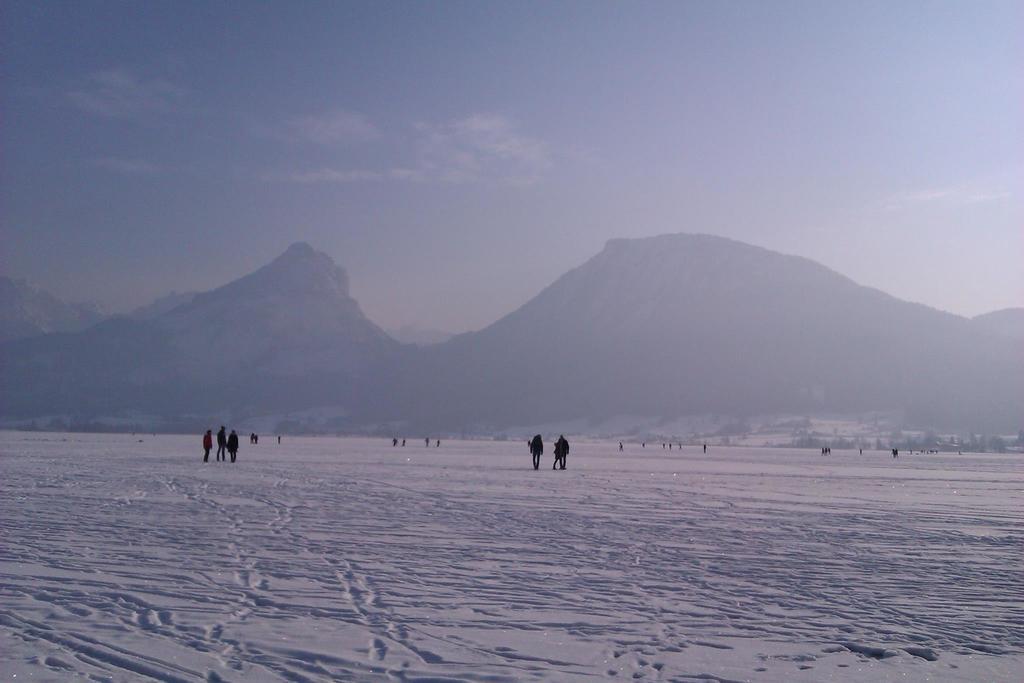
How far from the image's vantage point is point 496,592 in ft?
34.3

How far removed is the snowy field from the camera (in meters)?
7.62

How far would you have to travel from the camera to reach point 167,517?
16984mm

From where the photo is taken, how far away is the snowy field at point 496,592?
25.0 feet

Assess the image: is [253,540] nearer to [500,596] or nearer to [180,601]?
[180,601]

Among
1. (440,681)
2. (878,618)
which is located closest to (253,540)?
(440,681)

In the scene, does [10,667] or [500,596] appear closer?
[10,667]

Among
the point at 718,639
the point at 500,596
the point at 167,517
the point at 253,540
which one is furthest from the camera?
the point at 167,517

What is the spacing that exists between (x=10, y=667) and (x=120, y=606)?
214cm

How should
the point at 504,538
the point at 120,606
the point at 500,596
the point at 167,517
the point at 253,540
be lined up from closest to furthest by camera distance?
the point at 120,606, the point at 500,596, the point at 253,540, the point at 504,538, the point at 167,517

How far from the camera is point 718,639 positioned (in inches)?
336

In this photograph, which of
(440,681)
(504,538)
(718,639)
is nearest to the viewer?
(440,681)

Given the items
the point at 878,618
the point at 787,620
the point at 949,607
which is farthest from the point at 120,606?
the point at 949,607

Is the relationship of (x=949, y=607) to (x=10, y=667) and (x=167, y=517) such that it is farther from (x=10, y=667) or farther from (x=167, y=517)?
(x=167, y=517)

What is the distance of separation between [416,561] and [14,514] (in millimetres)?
9637
